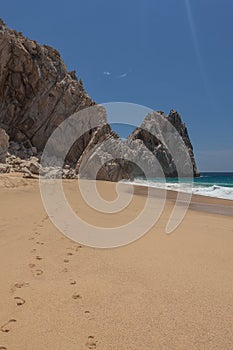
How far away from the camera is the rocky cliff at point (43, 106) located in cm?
2512

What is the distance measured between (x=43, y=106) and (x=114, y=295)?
27.6 meters

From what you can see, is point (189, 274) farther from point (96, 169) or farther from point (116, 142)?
point (116, 142)

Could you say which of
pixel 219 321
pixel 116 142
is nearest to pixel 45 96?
pixel 116 142

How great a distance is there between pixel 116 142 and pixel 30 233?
88.8 feet

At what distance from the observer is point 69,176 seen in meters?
22.0

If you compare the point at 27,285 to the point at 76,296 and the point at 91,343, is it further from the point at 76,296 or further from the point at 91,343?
the point at 91,343

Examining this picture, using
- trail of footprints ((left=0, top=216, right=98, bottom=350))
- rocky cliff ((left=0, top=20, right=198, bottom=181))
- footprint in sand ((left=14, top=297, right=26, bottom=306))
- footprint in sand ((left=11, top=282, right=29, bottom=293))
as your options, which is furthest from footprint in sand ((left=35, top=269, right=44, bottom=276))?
rocky cliff ((left=0, top=20, right=198, bottom=181))

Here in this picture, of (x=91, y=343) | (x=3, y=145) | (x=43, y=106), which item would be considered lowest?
(x=91, y=343)

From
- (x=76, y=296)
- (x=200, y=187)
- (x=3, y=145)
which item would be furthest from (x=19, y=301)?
(x=200, y=187)

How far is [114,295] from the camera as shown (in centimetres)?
257

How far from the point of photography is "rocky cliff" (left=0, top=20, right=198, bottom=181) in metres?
25.1

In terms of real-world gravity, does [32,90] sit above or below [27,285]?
above

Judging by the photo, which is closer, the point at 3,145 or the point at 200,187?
the point at 3,145

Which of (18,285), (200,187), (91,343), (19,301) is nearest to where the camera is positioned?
(91,343)
